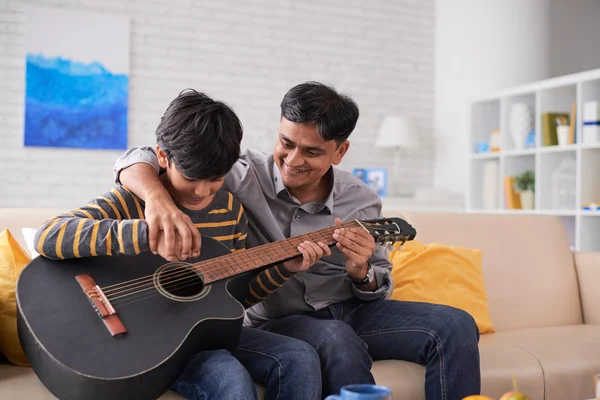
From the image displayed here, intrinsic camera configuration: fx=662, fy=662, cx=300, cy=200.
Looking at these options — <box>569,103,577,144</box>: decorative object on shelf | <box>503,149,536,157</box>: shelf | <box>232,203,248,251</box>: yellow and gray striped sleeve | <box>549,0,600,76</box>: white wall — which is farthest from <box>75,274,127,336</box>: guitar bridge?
<box>549,0,600,76</box>: white wall

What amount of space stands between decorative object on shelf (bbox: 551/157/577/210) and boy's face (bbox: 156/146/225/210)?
3.21 meters

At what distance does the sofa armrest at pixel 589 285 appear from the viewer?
8.54 ft

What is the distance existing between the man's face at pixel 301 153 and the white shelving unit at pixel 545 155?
2627 millimetres

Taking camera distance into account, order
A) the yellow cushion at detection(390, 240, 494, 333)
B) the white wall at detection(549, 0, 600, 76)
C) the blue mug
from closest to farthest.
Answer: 1. the blue mug
2. the yellow cushion at detection(390, 240, 494, 333)
3. the white wall at detection(549, 0, 600, 76)

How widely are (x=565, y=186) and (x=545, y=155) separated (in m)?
0.24

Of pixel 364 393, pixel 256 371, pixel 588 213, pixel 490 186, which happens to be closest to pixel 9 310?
pixel 256 371

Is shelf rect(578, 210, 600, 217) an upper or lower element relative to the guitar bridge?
upper

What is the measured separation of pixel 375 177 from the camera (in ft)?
17.6

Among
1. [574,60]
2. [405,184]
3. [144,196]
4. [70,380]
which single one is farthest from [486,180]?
[70,380]

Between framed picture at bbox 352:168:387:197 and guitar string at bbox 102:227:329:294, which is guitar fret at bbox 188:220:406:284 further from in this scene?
framed picture at bbox 352:168:387:197

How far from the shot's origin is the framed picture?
5.34 metres

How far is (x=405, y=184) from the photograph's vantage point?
561 cm

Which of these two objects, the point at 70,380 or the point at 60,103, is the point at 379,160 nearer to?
the point at 60,103

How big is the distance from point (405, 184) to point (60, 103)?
2.81 meters
